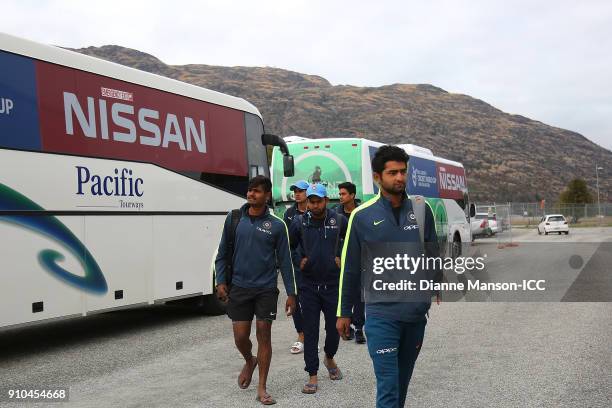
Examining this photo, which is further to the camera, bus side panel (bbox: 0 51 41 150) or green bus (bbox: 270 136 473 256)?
green bus (bbox: 270 136 473 256)

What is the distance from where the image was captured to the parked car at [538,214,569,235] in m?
39.9

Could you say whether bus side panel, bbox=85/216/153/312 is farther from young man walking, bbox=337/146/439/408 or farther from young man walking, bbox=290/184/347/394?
young man walking, bbox=337/146/439/408

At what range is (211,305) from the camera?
1071cm

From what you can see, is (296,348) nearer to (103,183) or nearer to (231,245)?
(231,245)

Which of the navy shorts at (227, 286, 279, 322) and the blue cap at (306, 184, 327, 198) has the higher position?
the blue cap at (306, 184, 327, 198)

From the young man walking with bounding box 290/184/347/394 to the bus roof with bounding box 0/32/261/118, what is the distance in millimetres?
3739

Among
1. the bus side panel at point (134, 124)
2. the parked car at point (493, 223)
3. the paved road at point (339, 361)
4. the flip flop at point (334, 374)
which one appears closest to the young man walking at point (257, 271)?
the paved road at point (339, 361)

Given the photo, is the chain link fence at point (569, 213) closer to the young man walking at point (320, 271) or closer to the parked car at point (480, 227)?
the parked car at point (480, 227)

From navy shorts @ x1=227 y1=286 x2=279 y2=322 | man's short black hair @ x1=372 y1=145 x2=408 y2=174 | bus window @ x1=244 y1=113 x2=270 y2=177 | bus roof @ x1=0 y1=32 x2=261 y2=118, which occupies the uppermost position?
bus roof @ x1=0 y1=32 x2=261 y2=118

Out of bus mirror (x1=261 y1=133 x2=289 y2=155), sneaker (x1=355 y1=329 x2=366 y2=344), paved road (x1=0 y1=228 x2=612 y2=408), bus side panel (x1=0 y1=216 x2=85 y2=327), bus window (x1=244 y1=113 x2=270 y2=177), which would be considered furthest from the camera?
bus mirror (x1=261 y1=133 x2=289 y2=155)

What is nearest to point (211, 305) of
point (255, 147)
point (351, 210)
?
point (255, 147)

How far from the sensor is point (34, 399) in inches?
231

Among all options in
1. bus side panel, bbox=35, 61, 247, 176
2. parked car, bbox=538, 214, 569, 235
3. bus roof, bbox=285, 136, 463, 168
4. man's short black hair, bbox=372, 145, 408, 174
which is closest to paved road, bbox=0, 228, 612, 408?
man's short black hair, bbox=372, 145, 408, 174

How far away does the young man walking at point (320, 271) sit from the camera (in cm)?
619
